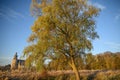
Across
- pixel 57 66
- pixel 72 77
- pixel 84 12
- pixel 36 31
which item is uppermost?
pixel 84 12

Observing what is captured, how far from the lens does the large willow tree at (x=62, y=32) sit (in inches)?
672

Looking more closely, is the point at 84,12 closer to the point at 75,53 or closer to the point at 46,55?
the point at 75,53

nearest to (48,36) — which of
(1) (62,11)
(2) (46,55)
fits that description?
(2) (46,55)

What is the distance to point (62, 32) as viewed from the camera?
714 inches

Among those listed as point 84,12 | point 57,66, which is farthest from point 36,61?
point 84,12

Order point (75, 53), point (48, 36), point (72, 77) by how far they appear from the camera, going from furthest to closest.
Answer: point (72, 77) → point (75, 53) → point (48, 36)

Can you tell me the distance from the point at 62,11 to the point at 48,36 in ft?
11.1

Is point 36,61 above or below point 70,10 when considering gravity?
below

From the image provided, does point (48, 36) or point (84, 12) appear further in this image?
point (84, 12)

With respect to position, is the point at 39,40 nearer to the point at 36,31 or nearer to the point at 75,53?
the point at 36,31

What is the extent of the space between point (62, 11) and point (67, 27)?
1.93 meters

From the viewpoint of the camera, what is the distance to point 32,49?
1744cm

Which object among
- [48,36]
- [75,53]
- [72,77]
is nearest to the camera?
[48,36]

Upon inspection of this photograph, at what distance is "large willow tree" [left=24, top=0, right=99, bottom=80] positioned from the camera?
1708cm
